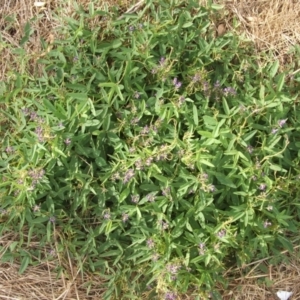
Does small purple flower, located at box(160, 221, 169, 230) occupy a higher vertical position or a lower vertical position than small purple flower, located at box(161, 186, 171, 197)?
lower

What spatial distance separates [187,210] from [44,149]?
80 cm

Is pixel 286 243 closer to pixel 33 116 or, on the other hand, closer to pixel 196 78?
pixel 196 78

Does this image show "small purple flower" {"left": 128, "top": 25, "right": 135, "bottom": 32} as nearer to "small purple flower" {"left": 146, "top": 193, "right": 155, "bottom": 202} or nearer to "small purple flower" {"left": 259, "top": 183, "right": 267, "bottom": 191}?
"small purple flower" {"left": 146, "top": 193, "right": 155, "bottom": 202}

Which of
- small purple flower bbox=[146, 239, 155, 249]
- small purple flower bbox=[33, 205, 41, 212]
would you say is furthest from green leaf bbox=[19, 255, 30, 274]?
small purple flower bbox=[146, 239, 155, 249]

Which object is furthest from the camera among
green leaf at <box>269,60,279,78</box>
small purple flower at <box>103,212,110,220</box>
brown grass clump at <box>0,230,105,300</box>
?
brown grass clump at <box>0,230,105,300</box>

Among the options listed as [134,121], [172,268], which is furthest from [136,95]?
[172,268]

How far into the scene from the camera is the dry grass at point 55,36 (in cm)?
276

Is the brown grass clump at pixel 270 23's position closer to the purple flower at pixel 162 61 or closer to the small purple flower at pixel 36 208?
the purple flower at pixel 162 61

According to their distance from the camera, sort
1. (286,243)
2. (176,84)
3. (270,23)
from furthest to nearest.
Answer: (270,23), (286,243), (176,84)

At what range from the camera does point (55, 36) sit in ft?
9.19

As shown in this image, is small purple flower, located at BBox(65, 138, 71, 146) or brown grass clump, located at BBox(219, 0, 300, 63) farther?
brown grass clump, located at BBox(219, 0, 300, 63)

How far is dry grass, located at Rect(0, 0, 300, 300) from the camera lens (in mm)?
2760

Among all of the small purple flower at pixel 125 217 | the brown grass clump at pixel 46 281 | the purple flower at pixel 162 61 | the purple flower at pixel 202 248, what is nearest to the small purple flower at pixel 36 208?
the brown grass clump at pixel 46 281

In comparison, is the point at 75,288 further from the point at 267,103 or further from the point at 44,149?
the point at 267,103
